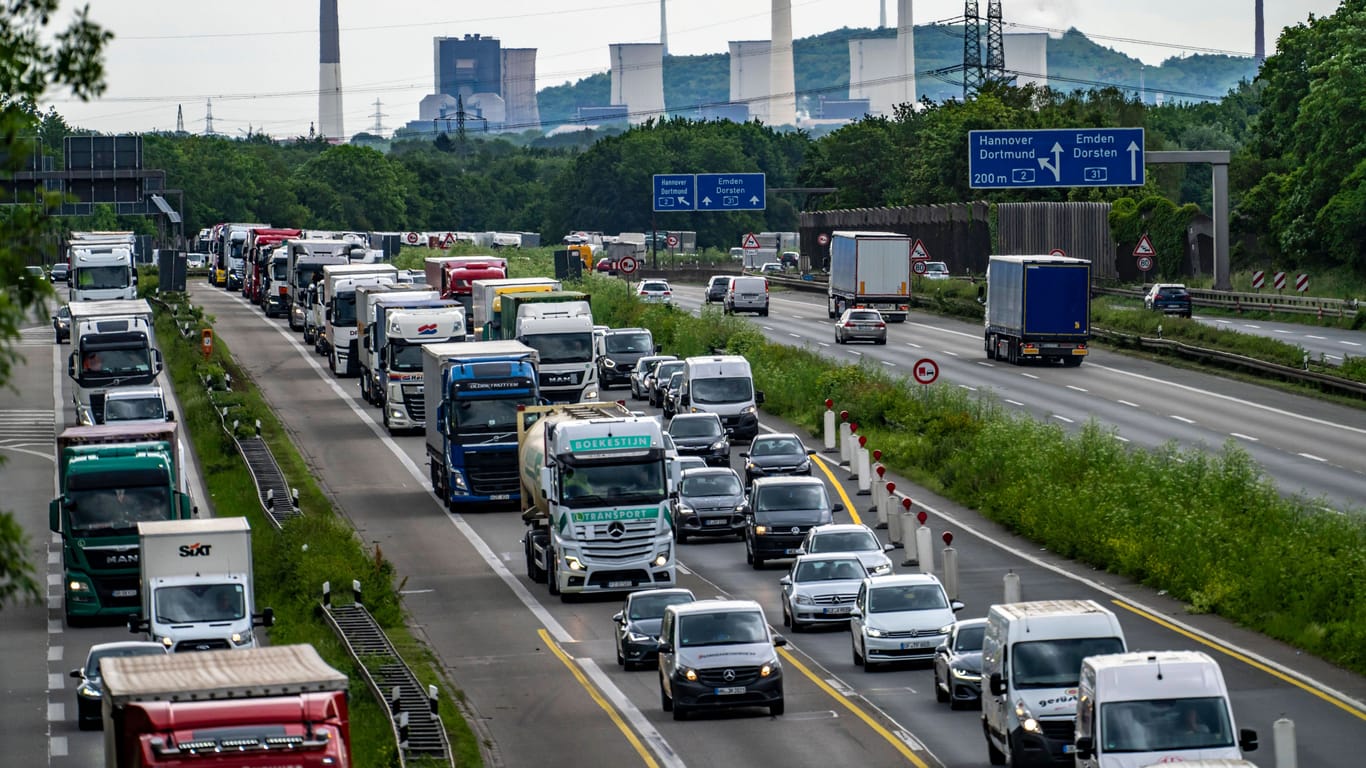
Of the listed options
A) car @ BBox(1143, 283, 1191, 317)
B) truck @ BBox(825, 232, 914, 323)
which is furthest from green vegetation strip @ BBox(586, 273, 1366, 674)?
car @ BBox(1143, 283, 1191, 317)

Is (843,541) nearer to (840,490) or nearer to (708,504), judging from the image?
(708,504)

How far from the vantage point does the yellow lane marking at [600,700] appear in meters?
26.6

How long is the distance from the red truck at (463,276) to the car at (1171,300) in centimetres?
2700

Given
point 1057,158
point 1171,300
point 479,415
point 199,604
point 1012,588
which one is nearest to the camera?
point 199,604

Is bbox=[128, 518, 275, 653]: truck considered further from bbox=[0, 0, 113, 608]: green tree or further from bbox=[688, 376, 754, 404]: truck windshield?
bbox=[688, 376, 754, 404]: truck windshield

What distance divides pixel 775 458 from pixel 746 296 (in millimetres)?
48950

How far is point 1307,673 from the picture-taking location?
100ft

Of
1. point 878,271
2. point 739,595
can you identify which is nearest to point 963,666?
point 739,595

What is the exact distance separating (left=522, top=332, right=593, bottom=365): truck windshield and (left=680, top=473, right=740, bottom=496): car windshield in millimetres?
14993

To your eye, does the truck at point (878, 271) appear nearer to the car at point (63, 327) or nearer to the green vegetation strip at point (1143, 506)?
the green vegetation strip at point (1143, 506)

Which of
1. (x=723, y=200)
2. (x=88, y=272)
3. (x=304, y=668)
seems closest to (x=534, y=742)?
(x=304, y=668)

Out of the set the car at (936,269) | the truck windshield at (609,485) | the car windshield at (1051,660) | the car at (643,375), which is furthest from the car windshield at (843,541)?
the car at (936,269)

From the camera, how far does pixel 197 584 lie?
108 feet

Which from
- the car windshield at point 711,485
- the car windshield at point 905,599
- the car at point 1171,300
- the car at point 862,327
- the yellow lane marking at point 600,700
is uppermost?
the car at point 1171,300
